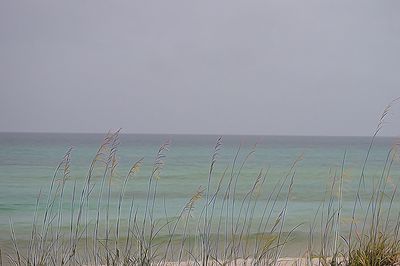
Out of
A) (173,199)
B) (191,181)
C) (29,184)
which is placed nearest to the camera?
(173,199)

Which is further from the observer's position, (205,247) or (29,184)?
(29,184)

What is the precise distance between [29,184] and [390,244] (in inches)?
684

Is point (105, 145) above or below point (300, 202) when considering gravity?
above

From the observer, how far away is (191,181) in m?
23.0

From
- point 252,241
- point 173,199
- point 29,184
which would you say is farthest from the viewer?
point 29,184

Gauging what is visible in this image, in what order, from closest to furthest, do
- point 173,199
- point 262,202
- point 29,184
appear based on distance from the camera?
1. point 262,202
2. point 173,199
3. point 29,184

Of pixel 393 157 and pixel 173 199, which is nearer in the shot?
pixel 393 157

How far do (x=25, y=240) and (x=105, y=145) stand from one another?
3.96 m

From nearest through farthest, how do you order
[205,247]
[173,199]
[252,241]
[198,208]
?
[205,247] → [252,241] → [198,208] → [173,199]

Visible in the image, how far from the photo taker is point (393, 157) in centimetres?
465

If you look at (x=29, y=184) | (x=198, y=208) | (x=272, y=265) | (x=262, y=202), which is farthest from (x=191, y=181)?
(x=272, y=265)

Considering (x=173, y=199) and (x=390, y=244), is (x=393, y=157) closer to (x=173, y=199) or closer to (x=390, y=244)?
(x=390, y=244)

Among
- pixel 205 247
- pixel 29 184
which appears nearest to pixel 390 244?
pixel 205 247

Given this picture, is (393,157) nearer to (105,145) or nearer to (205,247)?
(205,247)
